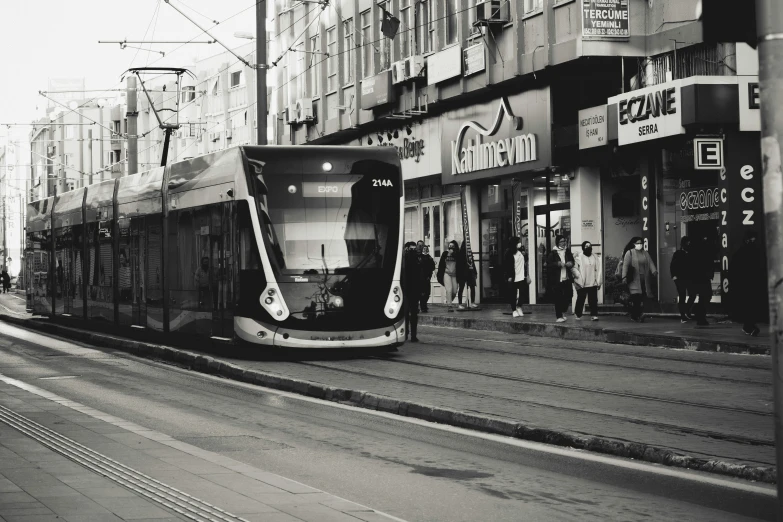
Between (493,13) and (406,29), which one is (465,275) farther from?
(406,29)

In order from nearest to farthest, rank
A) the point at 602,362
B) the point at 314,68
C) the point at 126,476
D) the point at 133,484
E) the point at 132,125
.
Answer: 1. the point at 133,484
2. the point at 126,476
3. the point at 602,362
4. the point at 132,125
5. the point at 314,68

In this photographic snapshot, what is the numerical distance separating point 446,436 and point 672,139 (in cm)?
1596

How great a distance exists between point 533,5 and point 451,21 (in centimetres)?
472

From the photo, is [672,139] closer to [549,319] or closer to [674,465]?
[549,319]

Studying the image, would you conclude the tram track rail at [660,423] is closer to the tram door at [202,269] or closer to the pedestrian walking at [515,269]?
the tram door at [202,269]

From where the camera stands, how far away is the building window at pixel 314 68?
44756mm

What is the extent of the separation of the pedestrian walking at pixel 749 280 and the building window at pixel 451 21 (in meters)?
15.6

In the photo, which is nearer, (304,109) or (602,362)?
(602,362)

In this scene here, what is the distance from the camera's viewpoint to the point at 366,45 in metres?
40.3

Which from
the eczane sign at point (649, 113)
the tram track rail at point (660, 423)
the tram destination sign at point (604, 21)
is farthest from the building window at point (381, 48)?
the tram track rail at point (660, 423)

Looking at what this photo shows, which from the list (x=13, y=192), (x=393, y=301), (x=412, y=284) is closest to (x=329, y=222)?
(x=393, y=301)

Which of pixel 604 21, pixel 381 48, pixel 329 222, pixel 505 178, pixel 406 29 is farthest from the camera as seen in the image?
pixel 381 48

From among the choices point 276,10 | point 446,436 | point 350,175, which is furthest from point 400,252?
point 276,10

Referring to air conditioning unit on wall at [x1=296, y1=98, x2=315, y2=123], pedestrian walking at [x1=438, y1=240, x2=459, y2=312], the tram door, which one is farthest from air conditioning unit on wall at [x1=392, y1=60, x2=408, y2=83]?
the tram door
